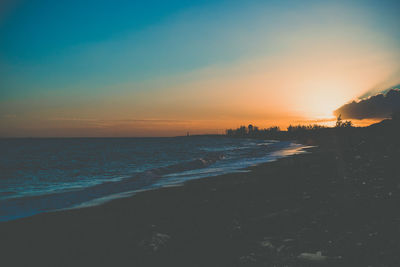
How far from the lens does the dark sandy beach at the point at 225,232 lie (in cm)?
467

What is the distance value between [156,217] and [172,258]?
9.58 feet

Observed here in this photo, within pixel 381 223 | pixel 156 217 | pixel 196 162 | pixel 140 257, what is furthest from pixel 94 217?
pixel 196 162

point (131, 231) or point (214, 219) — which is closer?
point (131, 231)

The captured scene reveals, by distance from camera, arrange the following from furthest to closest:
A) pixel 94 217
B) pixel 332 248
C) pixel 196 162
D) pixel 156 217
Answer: pixel 196 162 < pixel 94 217 < pixel 156 217 < pixel 332 248

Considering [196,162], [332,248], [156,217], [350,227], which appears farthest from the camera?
[196,162]

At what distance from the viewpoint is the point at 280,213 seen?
7.12 m

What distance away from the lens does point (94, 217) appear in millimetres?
8125

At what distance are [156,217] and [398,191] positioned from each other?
808 centimetres

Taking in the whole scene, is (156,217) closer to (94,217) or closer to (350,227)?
(94,217)

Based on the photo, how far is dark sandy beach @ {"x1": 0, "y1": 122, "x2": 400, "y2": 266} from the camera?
15.3ft

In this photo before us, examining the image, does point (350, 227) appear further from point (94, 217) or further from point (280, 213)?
point (94, 217)

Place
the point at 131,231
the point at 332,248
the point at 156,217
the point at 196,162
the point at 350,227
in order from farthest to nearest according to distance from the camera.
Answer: the point at 196,162 → the point at 156,217 → the point at 131,231 → the point at 350,227 → the point at 332,248

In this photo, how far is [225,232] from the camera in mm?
5965

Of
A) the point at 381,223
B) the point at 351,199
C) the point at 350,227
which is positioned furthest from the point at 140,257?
the point at 351,199
